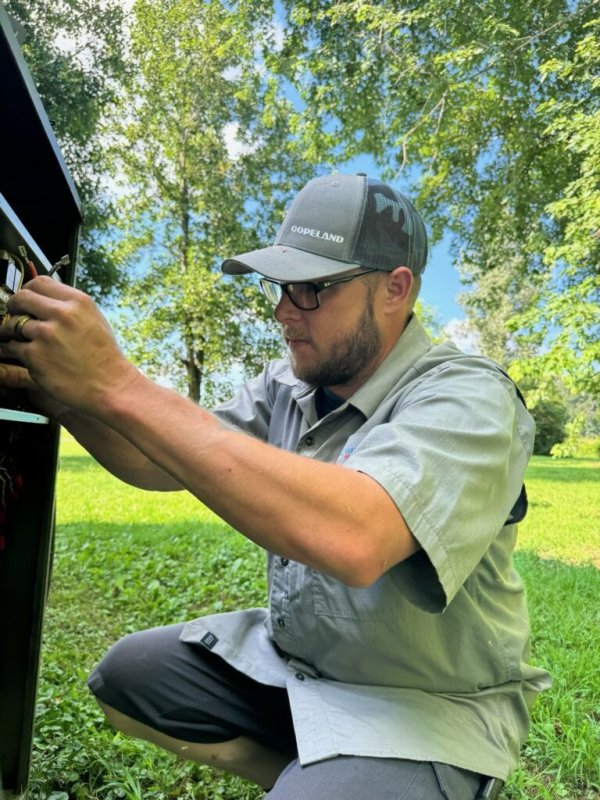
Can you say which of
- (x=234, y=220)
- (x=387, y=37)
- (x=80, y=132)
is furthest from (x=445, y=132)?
(x=234, y=220)

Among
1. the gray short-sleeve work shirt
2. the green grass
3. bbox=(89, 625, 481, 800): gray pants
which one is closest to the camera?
the gray short-sleeve work shirt

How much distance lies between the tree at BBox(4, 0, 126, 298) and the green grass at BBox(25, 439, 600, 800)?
368 cm

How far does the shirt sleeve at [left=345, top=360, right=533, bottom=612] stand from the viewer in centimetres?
108

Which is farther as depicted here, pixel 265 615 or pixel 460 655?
pixel 265 615

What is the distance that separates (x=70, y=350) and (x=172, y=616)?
10.4ft

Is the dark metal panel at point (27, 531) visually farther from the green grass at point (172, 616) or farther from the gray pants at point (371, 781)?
the gray pants at point (371, 781)

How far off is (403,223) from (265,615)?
106 cm

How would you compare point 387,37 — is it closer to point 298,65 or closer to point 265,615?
point 298,65

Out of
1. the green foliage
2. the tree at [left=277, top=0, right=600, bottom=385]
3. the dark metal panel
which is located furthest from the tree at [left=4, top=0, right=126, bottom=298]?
the green foliage

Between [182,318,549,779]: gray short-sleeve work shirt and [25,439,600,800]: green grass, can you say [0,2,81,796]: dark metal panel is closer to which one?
[25,439,600,800]: green grass

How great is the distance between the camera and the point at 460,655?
132cm

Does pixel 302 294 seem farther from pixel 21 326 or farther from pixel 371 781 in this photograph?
pixel 371 781

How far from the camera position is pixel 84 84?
8.90m

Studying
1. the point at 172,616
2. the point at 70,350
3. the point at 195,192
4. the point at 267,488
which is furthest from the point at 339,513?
the point at 195,192
